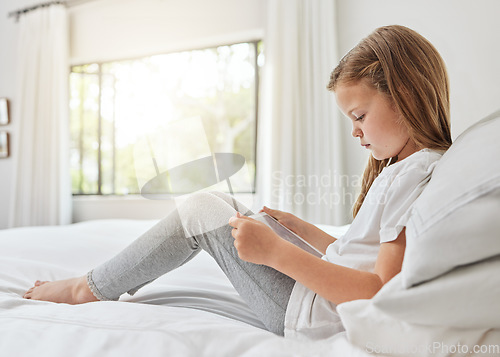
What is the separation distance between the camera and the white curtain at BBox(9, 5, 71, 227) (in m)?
3.39

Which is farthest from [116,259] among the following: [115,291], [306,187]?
[306,187]

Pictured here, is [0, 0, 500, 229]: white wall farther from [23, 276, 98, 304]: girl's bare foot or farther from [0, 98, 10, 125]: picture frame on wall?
[23, 276, 98, 304]: girl's bare foot

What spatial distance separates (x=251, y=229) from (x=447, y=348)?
35 centimetres

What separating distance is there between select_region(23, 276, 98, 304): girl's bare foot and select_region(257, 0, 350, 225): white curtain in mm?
1697

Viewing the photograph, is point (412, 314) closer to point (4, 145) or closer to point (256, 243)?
point (256, 243)

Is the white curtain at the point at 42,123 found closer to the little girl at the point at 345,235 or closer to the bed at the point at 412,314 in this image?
the little girl at the point at 345,235

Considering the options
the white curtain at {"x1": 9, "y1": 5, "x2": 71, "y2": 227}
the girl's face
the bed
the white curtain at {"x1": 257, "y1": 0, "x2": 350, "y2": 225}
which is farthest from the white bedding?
the white curtain at {"x1": 9, "y1": 5, "x2": 71, "y2": 227}

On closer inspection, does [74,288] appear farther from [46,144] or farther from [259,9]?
[46,144]

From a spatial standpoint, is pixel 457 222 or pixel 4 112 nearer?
pixel 457 222

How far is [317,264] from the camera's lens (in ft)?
2.24

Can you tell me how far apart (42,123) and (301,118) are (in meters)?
2.31

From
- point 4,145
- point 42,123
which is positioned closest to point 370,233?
point 42,123

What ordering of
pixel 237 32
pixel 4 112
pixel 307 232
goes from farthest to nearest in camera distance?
pixel 4 112 → pixel 237 32 → pixel 307 232

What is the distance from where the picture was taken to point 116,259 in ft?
3.04
